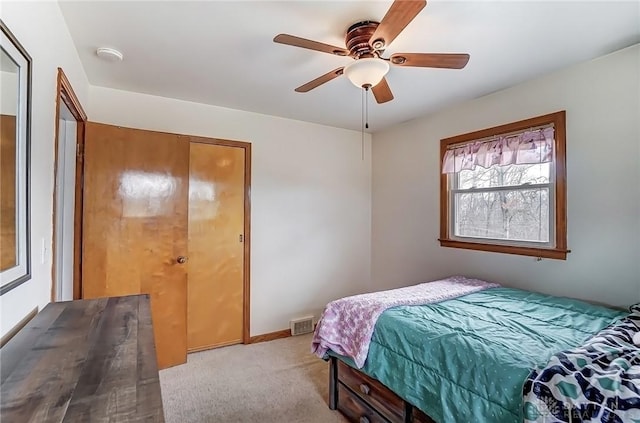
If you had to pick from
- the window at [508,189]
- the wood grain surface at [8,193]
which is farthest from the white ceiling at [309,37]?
the wood grain surface at [8,193]

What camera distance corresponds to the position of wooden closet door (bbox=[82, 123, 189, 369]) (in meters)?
2.46

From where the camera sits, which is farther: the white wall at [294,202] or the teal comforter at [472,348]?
the white wall at [294,202]

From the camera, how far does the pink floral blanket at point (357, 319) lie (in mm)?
1935

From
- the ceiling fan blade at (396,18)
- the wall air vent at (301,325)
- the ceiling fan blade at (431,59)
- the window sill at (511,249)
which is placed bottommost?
the wall air vent at (301,325)

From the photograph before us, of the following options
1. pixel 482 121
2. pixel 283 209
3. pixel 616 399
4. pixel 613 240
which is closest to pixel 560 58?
pixel 482 121

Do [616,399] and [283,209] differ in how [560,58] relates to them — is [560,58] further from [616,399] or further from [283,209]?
[283,209]

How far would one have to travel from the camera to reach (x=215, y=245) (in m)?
3.21

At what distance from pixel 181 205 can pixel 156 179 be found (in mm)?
292

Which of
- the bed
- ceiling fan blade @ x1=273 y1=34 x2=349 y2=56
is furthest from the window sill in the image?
ceiling fan blade @ x1=273 y1=34 x2=349 y2=56

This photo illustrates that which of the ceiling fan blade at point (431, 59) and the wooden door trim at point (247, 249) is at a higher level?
the ceiling fan blade at point (431, 59)

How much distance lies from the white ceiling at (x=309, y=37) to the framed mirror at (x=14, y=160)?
78 cm

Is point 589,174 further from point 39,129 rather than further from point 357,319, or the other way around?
point 39,129

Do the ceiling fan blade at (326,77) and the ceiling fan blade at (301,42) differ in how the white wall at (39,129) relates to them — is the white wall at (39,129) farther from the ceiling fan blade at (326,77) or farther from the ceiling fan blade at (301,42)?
the ceiling fan blade at (326,77)

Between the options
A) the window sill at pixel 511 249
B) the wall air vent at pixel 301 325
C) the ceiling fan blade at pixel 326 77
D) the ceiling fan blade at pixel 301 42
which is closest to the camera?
the ceiling fan blade at pixel 301 42
